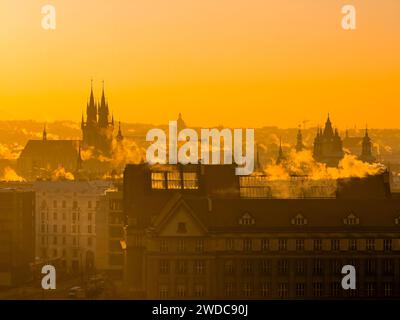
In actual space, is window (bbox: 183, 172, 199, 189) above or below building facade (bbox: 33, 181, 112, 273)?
above

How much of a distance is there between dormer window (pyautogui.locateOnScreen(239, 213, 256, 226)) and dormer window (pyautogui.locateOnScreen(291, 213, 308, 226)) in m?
3.07

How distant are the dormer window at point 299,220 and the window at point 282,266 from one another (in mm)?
3127

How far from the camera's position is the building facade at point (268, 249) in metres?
97.7

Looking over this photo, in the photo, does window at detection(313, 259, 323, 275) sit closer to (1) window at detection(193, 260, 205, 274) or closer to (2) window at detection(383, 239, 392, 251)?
(2) window at detection(383, 239, 392, 251)

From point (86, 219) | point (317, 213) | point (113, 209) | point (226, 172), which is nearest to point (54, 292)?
point (113, 209)

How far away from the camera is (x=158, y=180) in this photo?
359ft

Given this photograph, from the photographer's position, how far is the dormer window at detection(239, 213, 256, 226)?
324 ft

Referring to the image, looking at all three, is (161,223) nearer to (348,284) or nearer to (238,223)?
(238,223)

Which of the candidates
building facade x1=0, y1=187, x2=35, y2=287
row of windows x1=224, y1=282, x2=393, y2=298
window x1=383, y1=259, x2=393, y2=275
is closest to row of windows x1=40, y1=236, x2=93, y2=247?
building facade x1=0, y1=187, x2=35, y2=287

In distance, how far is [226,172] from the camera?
110 m

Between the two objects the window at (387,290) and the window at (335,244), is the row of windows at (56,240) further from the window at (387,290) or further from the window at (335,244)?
the window at (387,290)

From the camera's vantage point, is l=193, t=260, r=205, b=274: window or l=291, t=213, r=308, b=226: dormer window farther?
l=291, t=213, r=308, b=226: dormer window

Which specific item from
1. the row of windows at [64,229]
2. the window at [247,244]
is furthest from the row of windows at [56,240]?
the window at [247,244]

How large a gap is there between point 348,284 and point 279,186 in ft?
55.2
